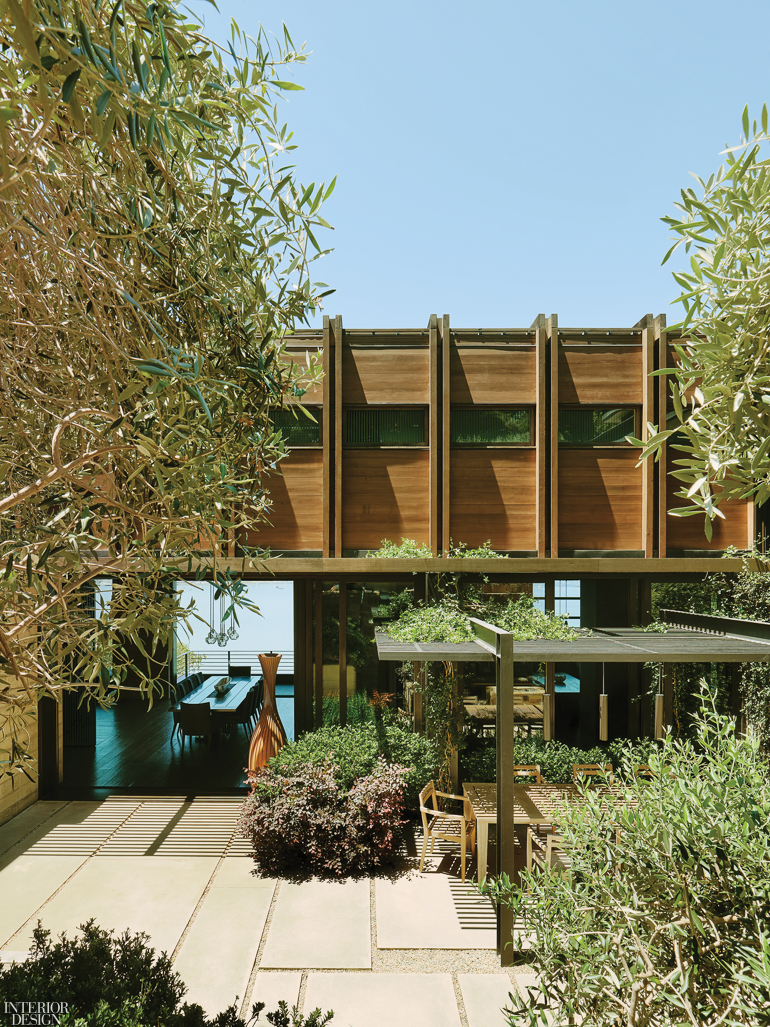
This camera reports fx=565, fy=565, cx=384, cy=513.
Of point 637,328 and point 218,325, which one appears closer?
point 218,325

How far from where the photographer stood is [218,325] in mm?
2285

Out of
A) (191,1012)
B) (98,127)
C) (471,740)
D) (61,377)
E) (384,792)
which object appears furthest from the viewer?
(471,740)

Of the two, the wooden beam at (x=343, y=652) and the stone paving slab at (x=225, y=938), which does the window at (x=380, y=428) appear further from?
the stone paving slab at (x=225, y=938)

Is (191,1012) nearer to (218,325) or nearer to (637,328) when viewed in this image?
(218,325)

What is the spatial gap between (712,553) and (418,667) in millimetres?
5023

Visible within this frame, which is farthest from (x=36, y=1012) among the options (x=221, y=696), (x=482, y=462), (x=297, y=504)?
(x=221, y=696)

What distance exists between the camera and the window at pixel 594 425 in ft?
30.3

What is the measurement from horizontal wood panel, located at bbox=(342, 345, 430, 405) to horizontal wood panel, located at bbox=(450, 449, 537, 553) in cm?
132

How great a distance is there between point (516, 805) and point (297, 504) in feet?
17.4

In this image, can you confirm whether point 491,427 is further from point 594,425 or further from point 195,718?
point 195,718

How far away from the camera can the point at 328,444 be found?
9.05m

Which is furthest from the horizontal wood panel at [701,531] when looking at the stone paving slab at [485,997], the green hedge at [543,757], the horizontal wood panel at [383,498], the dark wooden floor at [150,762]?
the dark wooden floor at [150,762]

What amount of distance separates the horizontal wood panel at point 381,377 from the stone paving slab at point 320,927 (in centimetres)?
669

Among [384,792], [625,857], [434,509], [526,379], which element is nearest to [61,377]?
[625,857]
